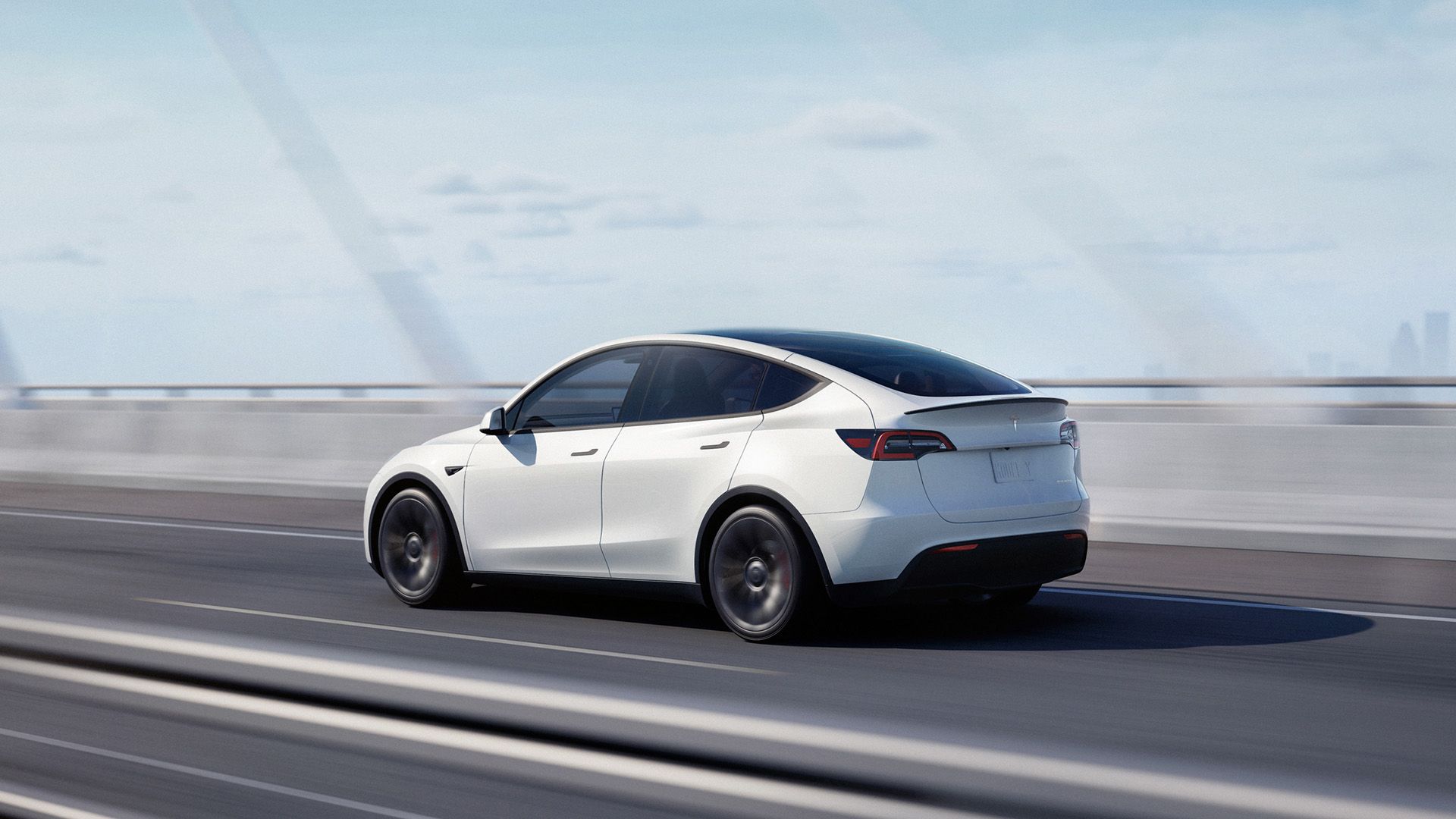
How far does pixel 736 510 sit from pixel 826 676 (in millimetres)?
1119

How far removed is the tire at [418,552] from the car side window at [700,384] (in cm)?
159

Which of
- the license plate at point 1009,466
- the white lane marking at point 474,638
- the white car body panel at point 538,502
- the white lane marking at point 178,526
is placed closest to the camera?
the white lane marking at point 474,638

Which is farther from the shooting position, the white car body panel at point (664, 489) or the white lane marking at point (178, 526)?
the white lane marking at point (178, 526)

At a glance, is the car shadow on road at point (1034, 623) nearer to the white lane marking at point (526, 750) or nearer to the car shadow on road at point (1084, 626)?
the car shadow on road at point (1084, 626)

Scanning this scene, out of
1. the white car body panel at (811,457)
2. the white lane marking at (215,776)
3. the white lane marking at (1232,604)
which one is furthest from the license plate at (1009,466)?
the white lane marking at (215,776)

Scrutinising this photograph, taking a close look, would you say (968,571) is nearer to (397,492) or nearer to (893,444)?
(893,444)

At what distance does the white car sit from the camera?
23.9 ft

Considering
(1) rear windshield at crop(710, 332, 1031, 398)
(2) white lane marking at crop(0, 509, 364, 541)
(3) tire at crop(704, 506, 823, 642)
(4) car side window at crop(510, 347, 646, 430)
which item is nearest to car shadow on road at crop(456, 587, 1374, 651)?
(3) tire at crop(704, 506, 823, 642)

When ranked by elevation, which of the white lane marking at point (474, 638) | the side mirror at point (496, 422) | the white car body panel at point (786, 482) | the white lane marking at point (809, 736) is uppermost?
the side mirror at point (496, 422)

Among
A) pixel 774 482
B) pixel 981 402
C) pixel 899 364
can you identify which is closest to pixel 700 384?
pixel 774 482

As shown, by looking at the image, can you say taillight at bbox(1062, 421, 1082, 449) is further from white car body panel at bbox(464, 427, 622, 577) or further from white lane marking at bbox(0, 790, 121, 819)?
white lane marking at bbox(0, 790, 121, 819)

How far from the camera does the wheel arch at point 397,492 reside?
902 cm

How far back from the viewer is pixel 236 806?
16.1 ft

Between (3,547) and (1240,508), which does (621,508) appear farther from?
(3,547)
